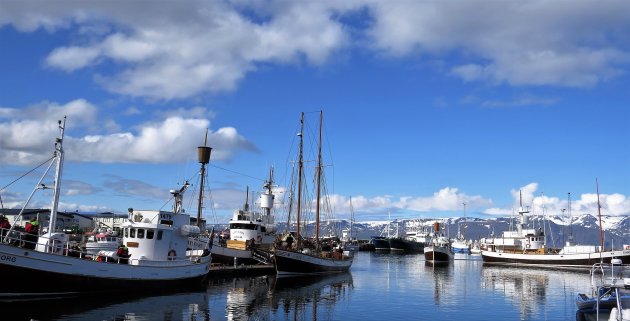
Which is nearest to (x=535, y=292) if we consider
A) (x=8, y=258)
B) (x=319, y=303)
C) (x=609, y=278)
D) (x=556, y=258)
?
(x=609, y=278)

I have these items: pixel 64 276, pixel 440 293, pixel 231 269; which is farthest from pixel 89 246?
pixel 440 293

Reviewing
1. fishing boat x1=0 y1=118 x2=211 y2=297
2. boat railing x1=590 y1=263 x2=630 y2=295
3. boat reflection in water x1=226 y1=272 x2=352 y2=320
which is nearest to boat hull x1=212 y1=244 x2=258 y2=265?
boat reflection in water x1=226 y1=272 x2=352 y2=320

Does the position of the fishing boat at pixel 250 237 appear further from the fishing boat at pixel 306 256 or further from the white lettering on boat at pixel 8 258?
the white lettering on boat at pixel 8 258

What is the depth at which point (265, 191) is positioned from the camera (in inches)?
2830

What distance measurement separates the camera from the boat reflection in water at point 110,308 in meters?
26.7

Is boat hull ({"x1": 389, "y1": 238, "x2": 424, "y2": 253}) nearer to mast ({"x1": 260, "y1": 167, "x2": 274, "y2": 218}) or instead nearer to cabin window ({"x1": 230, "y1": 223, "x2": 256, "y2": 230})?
mast ({"x1": 260, "y1": 167, "x2": 274, "y2": 218})

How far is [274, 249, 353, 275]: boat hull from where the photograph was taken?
55.0 m

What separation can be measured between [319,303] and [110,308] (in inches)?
550

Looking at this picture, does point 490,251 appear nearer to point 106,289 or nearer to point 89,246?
point 89,246

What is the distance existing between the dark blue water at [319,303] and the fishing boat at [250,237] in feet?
19.8

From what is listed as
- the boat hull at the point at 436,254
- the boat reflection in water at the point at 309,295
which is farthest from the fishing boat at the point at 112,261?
the boat hull at the point at 436,254

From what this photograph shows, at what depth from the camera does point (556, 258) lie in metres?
88.8

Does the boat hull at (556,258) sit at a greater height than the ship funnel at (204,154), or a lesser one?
lesser

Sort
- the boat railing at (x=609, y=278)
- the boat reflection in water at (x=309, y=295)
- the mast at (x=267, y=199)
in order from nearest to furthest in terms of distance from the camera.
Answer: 1. the boat railing at (x=609, y=278)
2. the boat reflection in water at (x=309, y=295)
3. the mast at (x=267, y=199)
